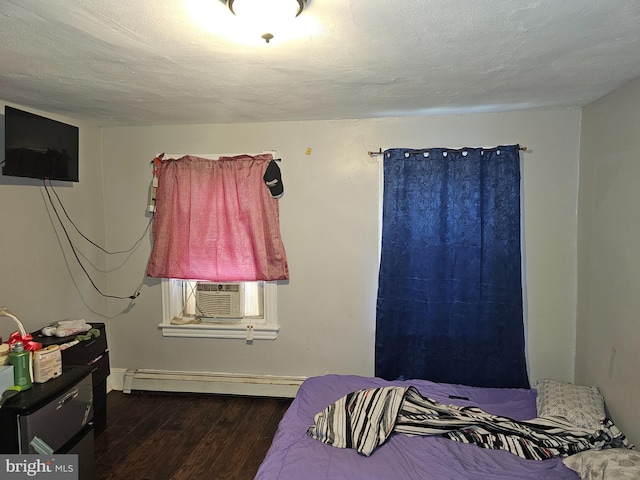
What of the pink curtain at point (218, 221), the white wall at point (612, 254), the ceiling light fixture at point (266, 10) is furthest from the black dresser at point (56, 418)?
the white wall at point (612, 254)

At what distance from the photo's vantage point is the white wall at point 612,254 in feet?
7.11

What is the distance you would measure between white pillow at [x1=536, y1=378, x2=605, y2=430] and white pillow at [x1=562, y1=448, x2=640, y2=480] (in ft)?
0.93

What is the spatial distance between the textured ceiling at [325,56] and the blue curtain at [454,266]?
0.47 m

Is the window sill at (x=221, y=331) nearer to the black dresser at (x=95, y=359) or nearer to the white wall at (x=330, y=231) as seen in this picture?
the white wall at (x=330, y=231)

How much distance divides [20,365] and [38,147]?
1322 millimetres

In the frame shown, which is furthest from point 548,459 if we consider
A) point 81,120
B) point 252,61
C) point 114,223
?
point 81,120

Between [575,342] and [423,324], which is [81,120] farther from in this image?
[575,342]

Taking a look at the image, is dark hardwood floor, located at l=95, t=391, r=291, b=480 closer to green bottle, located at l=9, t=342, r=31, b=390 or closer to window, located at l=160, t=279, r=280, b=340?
window, located at l=160, t=279, r=280, b=340

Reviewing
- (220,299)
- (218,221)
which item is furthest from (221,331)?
(218,221)

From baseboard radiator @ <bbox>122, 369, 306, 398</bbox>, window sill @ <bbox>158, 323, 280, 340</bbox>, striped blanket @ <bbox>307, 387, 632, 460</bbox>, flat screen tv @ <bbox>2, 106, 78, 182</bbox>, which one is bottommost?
baseboard radiator @ <bbox>122, 369, 306, 398</bbox>

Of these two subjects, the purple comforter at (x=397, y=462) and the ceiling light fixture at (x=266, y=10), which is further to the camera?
the purple comforter at (x=397, y=462)

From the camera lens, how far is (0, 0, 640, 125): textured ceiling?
1396mm

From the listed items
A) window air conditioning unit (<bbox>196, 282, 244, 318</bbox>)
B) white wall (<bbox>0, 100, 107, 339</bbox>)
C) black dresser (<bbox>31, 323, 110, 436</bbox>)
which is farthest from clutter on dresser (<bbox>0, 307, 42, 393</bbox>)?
window air conditioning unit (<bbox>196, 282, 244, 318</bbox>)

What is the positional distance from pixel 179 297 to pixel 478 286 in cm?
253
